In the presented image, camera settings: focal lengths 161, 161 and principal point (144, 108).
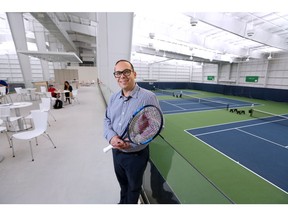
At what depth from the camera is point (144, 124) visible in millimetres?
1854

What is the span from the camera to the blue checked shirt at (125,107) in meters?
1.86

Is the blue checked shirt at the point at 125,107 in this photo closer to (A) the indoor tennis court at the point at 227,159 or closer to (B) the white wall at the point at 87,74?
(A) the indoor tennis court at the point at 227,159

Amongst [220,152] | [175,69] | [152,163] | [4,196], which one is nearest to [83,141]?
[4,196]

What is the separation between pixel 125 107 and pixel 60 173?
8.13 ft

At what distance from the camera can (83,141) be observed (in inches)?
195

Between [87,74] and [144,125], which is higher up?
[87,74]

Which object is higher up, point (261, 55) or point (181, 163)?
point (261, 55)

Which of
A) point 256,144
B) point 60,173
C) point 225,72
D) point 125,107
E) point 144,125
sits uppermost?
point 225,72

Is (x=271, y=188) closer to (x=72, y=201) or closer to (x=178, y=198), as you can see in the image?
(x=178, y=198)

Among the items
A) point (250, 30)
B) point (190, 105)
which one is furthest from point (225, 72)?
point (250, 30)

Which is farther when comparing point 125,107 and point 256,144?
point 256,144

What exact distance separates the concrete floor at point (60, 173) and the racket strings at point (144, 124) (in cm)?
155

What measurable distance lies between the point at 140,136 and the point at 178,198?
0.80 metres

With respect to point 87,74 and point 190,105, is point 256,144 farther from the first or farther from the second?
point 87,74
